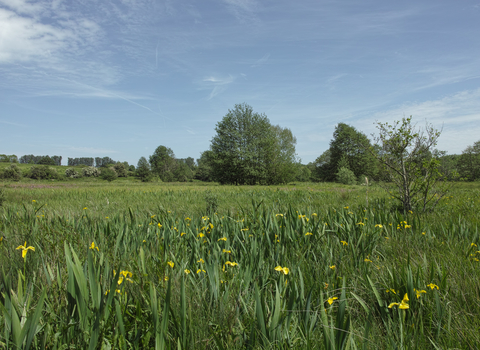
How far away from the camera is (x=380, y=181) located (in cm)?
596

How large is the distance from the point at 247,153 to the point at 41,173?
40355 millimetres

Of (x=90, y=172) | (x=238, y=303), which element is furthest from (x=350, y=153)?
(x=90, y=172)

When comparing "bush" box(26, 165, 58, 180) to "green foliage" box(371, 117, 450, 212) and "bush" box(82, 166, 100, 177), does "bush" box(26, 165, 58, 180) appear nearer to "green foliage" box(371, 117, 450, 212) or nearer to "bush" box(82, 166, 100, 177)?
"bush" box(82, 166, 100, 177)

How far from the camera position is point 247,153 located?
1431 inches

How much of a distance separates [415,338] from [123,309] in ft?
5.55

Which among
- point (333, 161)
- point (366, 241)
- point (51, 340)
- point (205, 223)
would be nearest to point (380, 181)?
point (366, 241)

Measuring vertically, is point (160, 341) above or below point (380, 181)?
below

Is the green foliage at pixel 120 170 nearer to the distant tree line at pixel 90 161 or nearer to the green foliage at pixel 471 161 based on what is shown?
the distant tree line at pixel 90 161

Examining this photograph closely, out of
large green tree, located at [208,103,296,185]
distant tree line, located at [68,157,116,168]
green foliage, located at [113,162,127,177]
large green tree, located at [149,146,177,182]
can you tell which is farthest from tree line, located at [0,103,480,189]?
distant tree line, located at [68,157,116,168]

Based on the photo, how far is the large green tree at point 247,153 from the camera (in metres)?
37.1

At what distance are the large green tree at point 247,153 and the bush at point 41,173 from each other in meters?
33.8

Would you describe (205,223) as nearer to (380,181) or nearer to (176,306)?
(176,306)

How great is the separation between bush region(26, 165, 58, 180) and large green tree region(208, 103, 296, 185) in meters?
33.8

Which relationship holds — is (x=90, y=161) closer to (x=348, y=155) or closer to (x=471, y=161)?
(x=348, y=155)
